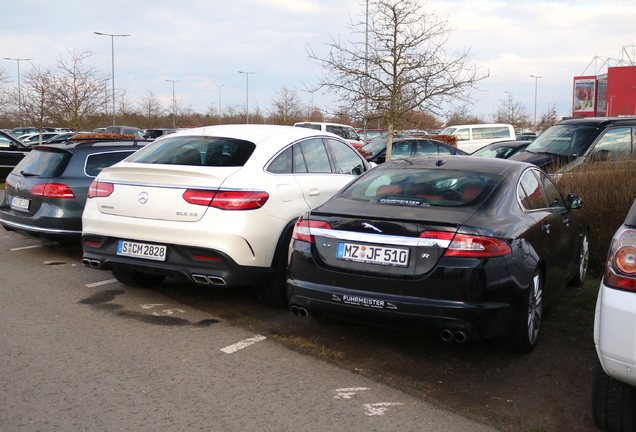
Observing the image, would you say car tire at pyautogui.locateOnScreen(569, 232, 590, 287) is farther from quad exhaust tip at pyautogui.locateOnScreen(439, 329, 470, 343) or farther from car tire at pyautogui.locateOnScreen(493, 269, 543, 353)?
quad exhaust tip at pyautogui.locateOnScreen(439, 329, 470, 343)

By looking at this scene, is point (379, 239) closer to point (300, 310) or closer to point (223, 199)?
point (300, 310)

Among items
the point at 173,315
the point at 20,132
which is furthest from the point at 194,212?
the point at 20,132

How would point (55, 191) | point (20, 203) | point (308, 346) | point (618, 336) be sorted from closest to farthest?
point (618, 336)
point (308, 346)
point (55, 191)
point (20, 203)

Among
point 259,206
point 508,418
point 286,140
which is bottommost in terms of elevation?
point 508,418

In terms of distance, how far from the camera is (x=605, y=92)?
88.1 metres

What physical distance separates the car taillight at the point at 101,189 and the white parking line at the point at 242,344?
1.95 meters

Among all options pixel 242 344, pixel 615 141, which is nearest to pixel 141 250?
pixel 242 344

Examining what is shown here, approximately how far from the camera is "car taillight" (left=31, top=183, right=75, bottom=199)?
743 centimetres

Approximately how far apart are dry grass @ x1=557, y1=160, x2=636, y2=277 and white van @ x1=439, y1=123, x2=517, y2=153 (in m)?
20.2

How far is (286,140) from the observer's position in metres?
6.07

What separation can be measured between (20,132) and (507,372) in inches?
1975

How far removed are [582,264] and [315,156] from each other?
10.1 ft

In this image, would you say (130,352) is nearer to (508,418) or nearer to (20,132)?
(508,418)

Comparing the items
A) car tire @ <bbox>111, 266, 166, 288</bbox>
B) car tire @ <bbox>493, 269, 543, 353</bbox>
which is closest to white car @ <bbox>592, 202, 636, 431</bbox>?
car tire @ <bbox>493, 269, 543, 353</bbox>
